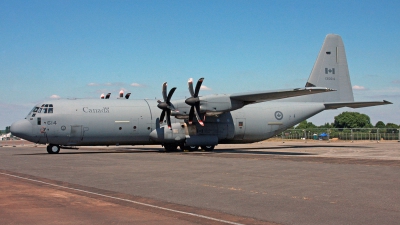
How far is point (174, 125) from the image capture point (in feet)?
122

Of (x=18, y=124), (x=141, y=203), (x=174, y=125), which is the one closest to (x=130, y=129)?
(x=174, y=125)

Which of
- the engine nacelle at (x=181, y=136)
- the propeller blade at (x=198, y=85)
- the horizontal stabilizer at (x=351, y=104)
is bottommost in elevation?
the engine nacelle at (x=181, y=136)

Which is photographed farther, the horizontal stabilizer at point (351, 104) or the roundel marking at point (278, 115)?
the roundel marking at point (278, 115)

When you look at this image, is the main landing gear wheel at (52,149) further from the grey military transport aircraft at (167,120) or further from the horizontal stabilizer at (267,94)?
the horizontal stabilizer at (267,94)

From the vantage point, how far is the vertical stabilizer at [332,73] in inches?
1695

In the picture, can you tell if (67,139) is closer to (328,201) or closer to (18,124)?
(18,124)

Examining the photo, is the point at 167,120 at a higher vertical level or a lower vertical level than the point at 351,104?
lower

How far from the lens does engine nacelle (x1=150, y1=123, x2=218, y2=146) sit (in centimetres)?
3675

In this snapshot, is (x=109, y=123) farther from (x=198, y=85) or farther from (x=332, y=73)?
(x=332, y=73)

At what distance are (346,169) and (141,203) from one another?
459 inches

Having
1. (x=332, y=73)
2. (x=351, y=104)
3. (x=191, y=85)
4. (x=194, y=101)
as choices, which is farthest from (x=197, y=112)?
(x=332, y=73)

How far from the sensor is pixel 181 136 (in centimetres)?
3734

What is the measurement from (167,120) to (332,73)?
1708 centimetres

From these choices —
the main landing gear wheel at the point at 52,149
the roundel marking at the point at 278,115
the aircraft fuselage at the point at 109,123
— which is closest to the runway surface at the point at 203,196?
the aircraft fuselage at the point at 109,123
